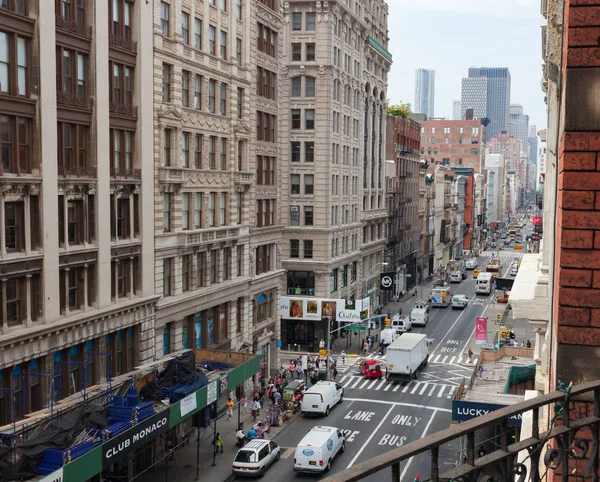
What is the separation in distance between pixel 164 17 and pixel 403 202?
70876mm

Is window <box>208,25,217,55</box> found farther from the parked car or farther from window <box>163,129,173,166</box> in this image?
the parked car

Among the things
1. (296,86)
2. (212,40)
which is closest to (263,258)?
(212,40)

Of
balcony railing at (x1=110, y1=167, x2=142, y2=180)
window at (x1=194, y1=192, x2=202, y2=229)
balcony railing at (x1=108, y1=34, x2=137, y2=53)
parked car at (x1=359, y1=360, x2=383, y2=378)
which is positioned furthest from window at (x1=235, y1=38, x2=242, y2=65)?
parked car at (x1=359, y1=360, x2=383, y2=378)

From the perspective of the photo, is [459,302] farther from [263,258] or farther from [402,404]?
[402,404]

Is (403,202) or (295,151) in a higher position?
(295,151)

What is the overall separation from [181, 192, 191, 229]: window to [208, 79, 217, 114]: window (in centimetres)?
605

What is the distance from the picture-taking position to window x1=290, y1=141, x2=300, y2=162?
238ft

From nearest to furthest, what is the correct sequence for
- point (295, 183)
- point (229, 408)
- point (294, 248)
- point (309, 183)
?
point (229, 408) < point (309, 183) < point (295, 183) < point (294, 248)

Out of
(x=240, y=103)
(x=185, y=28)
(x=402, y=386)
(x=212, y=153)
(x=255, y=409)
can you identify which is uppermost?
(x=185, y=28)

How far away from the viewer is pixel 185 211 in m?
44.1

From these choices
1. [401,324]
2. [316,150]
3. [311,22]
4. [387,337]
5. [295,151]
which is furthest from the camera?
[401,324]

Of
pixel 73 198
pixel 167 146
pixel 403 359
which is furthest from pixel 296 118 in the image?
pixel 73 198

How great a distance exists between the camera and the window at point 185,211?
143 ft

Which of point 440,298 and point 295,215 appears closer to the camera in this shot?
point 295,215
